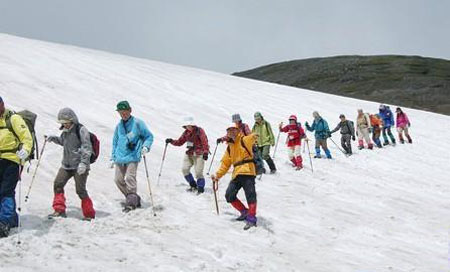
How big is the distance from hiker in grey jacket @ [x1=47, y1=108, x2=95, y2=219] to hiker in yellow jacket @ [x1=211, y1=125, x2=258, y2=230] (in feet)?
8.26

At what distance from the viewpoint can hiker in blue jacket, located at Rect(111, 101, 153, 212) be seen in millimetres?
9633

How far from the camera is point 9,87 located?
20.5 m

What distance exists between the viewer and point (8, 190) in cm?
774

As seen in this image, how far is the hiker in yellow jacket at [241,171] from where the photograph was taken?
31.8ft

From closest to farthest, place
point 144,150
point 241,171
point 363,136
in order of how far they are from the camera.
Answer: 1. point 144,150
2. point 241,171
3. point 363,136

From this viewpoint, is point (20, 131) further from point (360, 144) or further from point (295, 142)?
point (360, 144)

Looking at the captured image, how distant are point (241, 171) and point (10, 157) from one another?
13.1ft

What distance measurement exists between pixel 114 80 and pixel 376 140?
13974 mm

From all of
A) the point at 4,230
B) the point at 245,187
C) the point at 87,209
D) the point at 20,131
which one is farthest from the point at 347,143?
the point at 4,230

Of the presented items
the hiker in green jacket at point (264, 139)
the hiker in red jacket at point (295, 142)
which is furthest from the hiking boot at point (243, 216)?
the hiker in red jacket at point (295, 142)

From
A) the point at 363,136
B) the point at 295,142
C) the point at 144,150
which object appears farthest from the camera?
the point at 363,136

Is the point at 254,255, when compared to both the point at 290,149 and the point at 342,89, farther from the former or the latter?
the point at 342,89

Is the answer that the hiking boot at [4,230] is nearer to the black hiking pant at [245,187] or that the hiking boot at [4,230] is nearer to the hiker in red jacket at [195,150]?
the black hiking pant at [245,187]

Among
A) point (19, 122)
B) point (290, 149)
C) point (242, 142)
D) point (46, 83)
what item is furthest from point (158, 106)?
point (19, 122)
